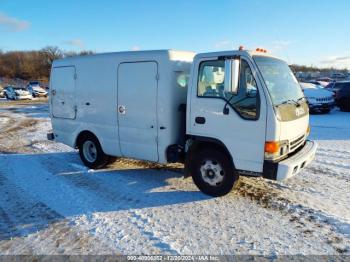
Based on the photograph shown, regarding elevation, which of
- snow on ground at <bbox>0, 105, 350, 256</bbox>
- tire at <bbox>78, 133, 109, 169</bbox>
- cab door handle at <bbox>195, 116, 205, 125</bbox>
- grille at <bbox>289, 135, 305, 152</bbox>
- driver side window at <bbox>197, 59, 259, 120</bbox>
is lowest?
snow on ground at <bbox>0, 105, 350, 256</bbox>

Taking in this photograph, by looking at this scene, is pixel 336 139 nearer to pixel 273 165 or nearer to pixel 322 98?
pixel 273 165

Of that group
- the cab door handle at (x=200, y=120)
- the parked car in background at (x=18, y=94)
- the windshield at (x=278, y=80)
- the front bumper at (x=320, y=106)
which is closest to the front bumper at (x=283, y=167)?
the windshield at (x=278, y=80)

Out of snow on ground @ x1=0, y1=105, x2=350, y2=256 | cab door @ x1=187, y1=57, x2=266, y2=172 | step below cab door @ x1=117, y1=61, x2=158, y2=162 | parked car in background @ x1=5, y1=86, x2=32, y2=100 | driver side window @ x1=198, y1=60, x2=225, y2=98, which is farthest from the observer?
parked car in background @ x1=5, y1=86, x2=32, y2=100

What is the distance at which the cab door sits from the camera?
15.3 ft

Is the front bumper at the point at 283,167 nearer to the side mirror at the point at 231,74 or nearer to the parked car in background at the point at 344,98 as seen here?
the side mirror at the point at 231,74

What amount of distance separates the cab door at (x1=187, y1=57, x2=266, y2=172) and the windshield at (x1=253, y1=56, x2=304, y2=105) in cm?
23

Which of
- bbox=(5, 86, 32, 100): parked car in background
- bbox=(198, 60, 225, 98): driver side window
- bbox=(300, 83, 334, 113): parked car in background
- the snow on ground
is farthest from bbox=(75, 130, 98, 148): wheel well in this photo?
bbox=(5, 86, 32, 100): parked car in background

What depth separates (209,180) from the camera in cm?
540

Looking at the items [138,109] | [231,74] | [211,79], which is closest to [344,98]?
[211,79]

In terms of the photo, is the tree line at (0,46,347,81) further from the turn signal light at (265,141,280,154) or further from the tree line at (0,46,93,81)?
the turn signal light at (265,141,280,154)

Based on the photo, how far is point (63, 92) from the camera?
741 cm

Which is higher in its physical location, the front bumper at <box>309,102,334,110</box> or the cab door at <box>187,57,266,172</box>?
the cab door at <box>187,57,266,172</box>

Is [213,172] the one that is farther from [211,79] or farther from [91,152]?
[91,152]

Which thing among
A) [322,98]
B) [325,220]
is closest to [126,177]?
[325,220]
